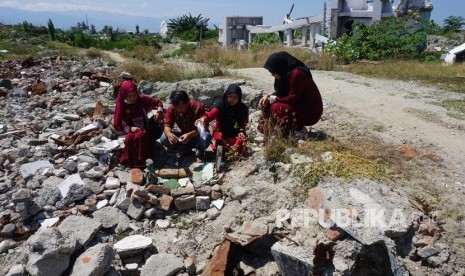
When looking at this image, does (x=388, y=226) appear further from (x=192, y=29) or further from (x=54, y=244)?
(x=192, y=29)

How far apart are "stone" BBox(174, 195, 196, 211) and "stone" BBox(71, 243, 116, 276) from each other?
3.07ft

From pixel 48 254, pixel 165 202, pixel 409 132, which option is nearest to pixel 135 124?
pixel 165 202

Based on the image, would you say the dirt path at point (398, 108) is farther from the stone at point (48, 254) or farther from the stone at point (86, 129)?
the stone at point (48, 254)

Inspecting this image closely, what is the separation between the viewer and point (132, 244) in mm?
3381

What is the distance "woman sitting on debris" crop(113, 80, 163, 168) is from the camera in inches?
179

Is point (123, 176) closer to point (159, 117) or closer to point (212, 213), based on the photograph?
point (159, 117)

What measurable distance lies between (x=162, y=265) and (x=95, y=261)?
0.55 metres

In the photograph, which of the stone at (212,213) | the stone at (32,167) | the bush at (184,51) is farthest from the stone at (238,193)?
the bush at (184,51)

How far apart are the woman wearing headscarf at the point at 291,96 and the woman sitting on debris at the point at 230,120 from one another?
283 millimetres

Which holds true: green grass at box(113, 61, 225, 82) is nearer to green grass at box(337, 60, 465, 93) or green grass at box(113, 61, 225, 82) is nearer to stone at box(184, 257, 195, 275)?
green grass at box(337, 60, 465, 93)

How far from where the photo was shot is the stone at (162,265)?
123 inches

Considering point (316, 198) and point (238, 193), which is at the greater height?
point (316, 198)

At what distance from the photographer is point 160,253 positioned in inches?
133

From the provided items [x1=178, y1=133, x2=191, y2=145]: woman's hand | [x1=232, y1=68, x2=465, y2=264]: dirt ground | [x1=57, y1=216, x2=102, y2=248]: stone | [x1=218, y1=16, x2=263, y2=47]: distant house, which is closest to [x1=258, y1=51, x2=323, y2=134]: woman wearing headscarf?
[x1=232, y1=68, x2=465, y2=264]: dirt ground
